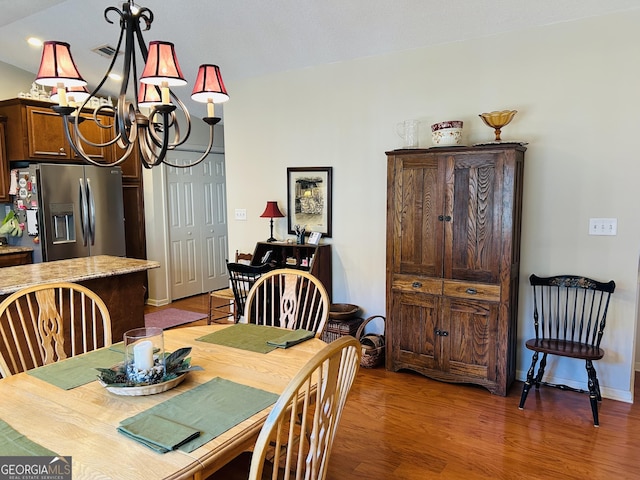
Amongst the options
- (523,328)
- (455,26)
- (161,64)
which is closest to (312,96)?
(455,26)

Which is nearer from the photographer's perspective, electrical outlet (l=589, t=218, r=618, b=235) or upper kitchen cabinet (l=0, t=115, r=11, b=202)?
electrical outlet (l=589, t=218, r=618, b=235)

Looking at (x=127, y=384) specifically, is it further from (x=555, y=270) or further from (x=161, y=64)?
(x=555, y=270)

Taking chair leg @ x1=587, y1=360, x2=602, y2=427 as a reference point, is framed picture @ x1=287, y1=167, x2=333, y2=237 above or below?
above

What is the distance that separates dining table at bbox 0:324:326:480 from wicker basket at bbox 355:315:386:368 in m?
1.76

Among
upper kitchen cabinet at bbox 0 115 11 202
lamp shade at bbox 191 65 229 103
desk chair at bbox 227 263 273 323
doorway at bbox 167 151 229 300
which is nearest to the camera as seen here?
lamp shade at bbox 191 65 229 103

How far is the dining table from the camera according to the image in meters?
1.07

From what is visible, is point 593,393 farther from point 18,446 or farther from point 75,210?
point 75,210

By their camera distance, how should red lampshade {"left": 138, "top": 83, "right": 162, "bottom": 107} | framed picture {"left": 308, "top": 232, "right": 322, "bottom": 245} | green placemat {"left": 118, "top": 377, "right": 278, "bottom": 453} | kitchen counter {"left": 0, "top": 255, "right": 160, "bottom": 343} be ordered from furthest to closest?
framed picture {"left": 308, "top": 232, "right": 322, "bottom": 245}, kitchen counter {"left": 0, "top": 255, "right": 160, "bottom": 343}, red lampshade {"left": 138, "top": 83, "right": 162, "bottom": 107}, green placemat {"left": 118, "top": 377, "right": 278, "bottom": 453}

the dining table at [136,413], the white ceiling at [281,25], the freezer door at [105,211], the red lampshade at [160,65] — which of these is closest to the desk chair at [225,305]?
the freezer door at [105,211]

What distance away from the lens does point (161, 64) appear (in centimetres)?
188

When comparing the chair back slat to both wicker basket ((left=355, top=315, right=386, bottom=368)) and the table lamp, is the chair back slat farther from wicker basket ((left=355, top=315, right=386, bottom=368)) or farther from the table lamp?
the table lamp

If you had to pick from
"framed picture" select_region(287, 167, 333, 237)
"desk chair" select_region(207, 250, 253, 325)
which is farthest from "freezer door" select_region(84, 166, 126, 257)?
"framed picture" select_region(287, 167, 333, 237)

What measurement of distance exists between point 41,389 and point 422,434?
1.95 metres

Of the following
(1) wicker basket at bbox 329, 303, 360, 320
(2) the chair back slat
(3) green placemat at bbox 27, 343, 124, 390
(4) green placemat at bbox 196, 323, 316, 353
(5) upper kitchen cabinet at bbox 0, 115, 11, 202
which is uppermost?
(5) upper kitchen cabinet at bbox 0, 115, 11, 202
